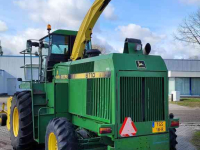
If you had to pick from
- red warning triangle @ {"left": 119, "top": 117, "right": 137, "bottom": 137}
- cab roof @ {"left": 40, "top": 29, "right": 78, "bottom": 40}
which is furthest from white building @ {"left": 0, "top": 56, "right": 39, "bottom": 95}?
red warning triangle @ {"left": 119, "top": 117, "right": 137, "bottom": 137}

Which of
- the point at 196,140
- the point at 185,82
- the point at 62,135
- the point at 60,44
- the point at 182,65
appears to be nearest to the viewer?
the point at 62,135

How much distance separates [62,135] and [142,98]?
1625 mm

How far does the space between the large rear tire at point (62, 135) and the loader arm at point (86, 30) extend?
7.36 ft

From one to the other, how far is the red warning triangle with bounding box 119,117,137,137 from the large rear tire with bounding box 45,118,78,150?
0.88 m

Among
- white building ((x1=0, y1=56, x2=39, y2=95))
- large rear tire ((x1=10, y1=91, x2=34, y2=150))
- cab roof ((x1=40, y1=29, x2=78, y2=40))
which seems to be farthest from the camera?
white building ((x1=0, y1=56, x2=39, y2=95))

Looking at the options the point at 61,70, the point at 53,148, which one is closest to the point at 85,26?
the point at 61,70

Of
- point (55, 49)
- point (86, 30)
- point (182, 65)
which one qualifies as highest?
point (182, 65)

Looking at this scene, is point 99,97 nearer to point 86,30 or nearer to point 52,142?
point 52,142

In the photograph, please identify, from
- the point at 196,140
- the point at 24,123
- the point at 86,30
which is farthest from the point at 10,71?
the point at 196,140

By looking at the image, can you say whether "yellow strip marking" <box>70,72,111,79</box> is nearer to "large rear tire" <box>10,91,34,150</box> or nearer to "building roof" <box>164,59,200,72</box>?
"large rear tire" <box>10,91,34,150</box>

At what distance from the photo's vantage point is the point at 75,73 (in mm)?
5801

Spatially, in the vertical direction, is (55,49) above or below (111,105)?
above

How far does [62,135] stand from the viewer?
15.2 ft

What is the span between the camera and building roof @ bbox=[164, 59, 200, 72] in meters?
35.2
